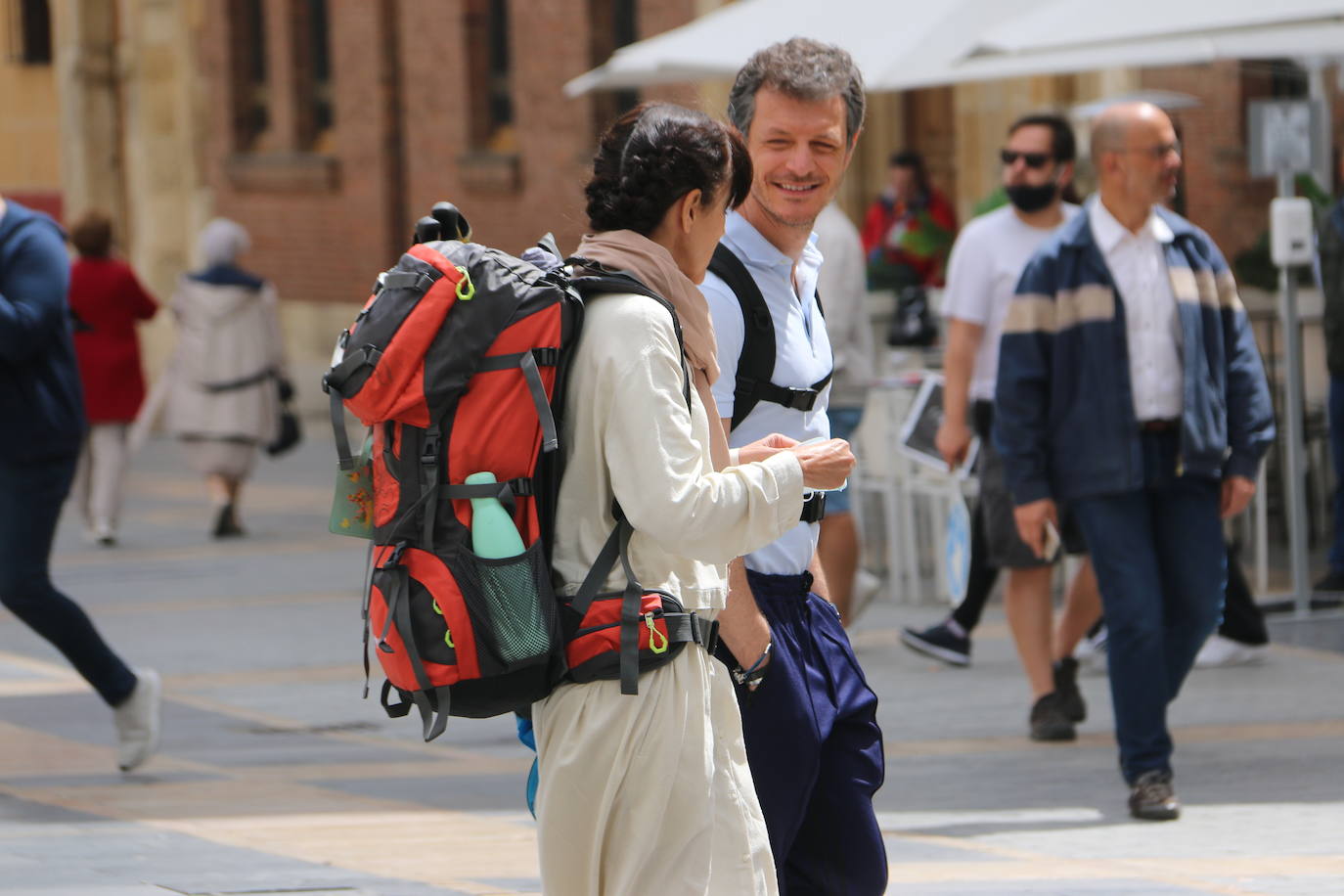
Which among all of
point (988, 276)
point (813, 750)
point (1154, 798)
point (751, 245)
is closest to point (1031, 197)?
point (988, 276)

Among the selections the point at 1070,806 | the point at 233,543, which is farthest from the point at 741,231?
the point at 233,543

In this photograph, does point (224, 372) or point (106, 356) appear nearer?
point (106, 356)

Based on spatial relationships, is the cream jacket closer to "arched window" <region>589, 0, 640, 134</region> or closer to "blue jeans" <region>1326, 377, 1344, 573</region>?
"blue jeans" <region>1326, 377, 1344, 573</region>

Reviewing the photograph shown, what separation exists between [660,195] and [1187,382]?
3005 mm

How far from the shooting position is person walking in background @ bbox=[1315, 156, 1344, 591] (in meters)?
10.7

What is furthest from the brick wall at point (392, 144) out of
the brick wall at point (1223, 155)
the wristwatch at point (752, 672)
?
the wristwatch at point (752, 672)

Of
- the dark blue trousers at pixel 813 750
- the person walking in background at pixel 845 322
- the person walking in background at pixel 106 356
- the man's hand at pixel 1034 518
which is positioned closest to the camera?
the dark blue trousers at pixel 813 750

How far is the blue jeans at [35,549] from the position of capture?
6973 millimetres

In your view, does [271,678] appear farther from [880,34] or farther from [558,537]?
[558,537]

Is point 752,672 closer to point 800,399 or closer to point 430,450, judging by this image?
point 800,399

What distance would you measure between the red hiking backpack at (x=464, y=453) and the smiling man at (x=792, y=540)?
0.50 meters

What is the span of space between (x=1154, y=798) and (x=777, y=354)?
268 centimetres

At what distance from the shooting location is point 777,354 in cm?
414

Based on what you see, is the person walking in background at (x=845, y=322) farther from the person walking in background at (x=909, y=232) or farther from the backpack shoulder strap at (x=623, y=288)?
the backpack shoulder strap at (x=623, y=288)
